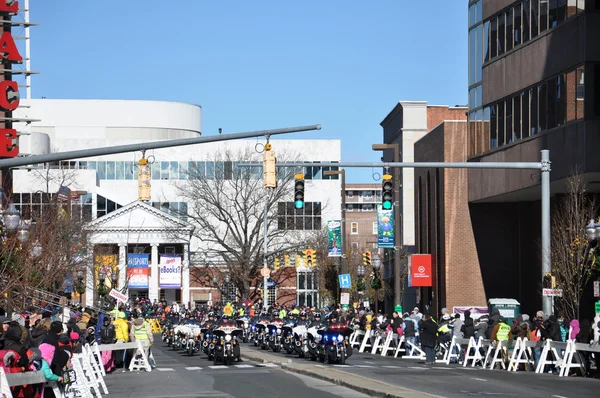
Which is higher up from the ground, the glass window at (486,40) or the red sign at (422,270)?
the glass window at (486,40)

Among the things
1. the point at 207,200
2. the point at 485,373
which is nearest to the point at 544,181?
the point at 485,373

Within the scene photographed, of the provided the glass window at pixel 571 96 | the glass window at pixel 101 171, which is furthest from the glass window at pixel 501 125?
the glass window at pixel 101 171

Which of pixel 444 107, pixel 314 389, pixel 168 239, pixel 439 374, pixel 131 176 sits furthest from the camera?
pixel 131 176

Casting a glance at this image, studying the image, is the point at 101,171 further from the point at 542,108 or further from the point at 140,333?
the point at 140,333

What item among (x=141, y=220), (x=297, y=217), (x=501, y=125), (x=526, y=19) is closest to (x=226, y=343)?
(x=526, y=19)

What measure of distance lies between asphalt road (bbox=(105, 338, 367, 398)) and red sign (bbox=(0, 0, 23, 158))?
21613 millimetres

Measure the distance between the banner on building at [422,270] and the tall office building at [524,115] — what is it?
381 cm

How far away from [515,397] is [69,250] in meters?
37.9

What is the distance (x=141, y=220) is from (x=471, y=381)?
82892 mm

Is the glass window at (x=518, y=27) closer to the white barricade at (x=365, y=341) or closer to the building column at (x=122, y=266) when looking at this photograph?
the white barricade at (x=365, y=341)

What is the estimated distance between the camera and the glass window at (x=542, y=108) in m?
44.8

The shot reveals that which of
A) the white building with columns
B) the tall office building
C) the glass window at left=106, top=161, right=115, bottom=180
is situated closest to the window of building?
the white building with columns

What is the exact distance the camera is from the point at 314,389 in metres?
24.8

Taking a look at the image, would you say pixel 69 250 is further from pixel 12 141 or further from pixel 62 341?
pixel 62 341
